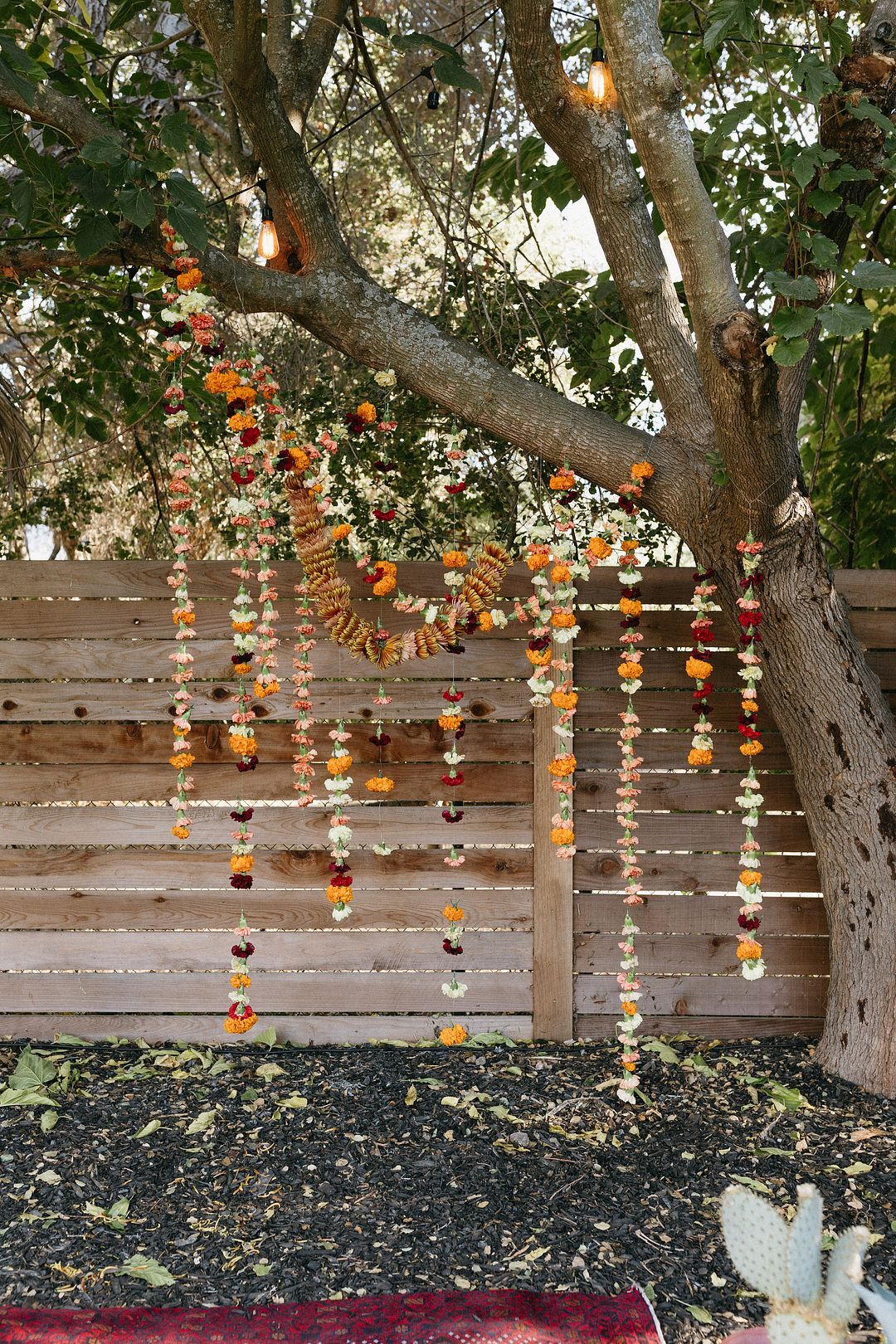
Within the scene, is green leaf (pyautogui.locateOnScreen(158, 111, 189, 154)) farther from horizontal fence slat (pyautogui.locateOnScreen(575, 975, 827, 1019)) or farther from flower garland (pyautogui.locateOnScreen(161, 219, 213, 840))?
horizontal fence slat (pyautogui.locateOnScreen(575, 975, 827, 1019))

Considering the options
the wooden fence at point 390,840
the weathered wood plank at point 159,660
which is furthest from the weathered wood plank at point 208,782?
the weathered wood plank at point 159,660

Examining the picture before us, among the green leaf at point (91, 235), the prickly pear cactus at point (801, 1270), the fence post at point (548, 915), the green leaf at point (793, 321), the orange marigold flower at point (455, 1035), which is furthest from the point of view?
the fence post at point (548, 915)

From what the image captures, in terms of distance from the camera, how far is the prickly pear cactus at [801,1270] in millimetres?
1104

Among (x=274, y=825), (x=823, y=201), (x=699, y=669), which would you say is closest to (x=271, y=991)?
(x=274, y=825)

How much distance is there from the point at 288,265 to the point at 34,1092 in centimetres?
247

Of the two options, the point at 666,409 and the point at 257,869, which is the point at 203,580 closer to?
the point at 257,869

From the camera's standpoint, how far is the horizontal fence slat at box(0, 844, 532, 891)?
3.24 m

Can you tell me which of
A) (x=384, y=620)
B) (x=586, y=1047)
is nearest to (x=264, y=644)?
(x=384, y=620)

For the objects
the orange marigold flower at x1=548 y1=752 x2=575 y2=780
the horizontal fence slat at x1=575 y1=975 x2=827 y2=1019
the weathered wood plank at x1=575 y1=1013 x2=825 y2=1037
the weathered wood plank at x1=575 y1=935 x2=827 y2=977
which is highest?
the orange marigold flower at x1=548 y1=752 x2=575 y2=780

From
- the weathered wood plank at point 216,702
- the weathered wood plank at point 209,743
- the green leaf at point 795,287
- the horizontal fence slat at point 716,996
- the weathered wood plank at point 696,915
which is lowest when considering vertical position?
the horizontal fence slat at point 716,996

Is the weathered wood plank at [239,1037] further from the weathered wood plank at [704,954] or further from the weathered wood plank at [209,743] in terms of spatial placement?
the weathered wood plank at [209,743]

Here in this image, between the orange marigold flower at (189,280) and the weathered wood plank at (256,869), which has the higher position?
the orange marigold flower at (189,280)

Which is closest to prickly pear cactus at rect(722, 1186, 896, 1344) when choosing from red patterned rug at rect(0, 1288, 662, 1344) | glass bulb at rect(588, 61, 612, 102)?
red patterned rug at rect(0, 1288, 662, 1344)

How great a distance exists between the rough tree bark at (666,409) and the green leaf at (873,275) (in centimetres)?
41
